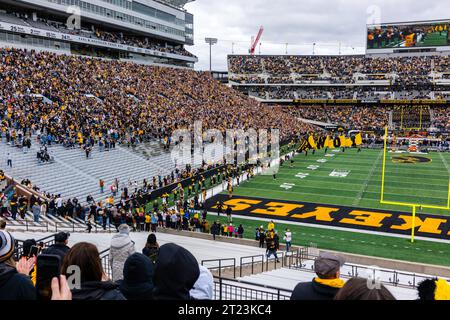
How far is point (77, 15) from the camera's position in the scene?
3862cm

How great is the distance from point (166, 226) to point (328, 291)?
14.9 metres

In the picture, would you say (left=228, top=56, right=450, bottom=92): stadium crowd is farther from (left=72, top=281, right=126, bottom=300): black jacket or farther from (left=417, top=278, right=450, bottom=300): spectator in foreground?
(left=72, top=281, right=126, bottom=300): black jacket

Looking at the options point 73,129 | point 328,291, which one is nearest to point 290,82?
point 73,129

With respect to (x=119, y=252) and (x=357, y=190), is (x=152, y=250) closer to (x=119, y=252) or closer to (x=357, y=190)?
(x=119, y=252)

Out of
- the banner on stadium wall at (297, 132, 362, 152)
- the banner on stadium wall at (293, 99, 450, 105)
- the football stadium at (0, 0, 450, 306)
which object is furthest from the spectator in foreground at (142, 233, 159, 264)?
the banner on stadium wall at (293, 99, 450, 105)

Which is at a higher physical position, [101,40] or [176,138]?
[101,40]

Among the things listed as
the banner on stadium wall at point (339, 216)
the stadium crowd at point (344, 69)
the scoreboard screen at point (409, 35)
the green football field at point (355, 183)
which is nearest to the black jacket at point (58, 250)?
the banner on stadium wall at point (339, 216)

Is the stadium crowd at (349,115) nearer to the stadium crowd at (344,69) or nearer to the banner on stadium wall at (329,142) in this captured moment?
the stadium crowd at (344,69)

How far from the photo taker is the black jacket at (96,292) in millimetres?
2395

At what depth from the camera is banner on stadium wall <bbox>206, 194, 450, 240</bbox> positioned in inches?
712

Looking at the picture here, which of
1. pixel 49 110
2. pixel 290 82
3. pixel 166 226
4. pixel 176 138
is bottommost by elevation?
pixel 166 226

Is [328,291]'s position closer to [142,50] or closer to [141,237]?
[141,237]

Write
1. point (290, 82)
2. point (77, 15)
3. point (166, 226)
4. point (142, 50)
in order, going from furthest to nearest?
point (290, 82) < point (142, 50) < point (77, 15) < point (166, 226)

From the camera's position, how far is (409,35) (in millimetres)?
67812
